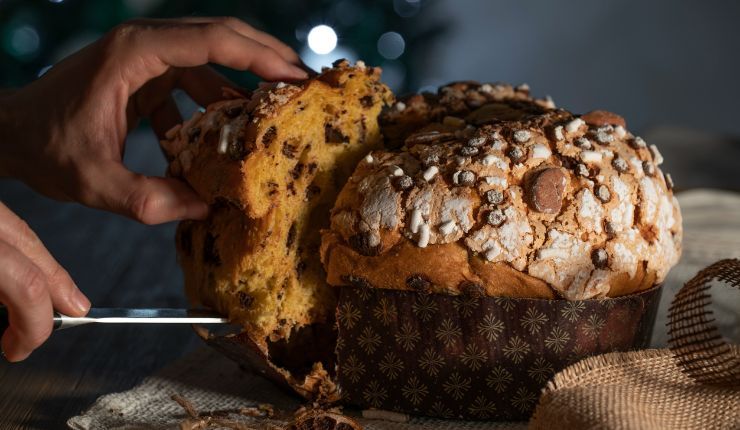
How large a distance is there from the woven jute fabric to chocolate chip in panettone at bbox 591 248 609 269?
0.11 m

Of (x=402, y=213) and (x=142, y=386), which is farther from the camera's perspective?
(x=142, y=386)

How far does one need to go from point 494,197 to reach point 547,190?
0.08 m

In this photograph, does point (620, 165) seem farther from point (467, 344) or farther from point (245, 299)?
point (245, 299)

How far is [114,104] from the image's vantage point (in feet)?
4.89

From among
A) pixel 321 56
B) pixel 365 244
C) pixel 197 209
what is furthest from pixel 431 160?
pixel 321 56

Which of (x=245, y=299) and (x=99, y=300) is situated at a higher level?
(x=245, y=299)

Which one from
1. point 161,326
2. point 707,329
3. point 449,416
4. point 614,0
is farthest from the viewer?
point 614,0

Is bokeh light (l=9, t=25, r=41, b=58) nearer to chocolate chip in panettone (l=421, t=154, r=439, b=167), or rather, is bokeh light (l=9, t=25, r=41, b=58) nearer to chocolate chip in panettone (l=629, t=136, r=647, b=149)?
chocolate chip in panettone (l=421, t=154, r=439, b=167)

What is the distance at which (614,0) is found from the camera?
216 inches

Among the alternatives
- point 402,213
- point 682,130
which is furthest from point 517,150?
point 682,130

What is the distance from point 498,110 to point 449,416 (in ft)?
1.71

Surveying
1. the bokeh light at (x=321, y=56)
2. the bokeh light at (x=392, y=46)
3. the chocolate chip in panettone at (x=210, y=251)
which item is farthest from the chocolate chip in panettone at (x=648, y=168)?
the bokeh light at (x=392, y=46)

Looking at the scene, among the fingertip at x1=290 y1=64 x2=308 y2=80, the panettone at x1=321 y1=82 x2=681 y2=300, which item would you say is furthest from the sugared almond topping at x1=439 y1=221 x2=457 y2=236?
the fingertip at x1=290 y1=64 x2=308 y2=80

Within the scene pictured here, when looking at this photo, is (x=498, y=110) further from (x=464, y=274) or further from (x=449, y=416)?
(x=449, y=416)
